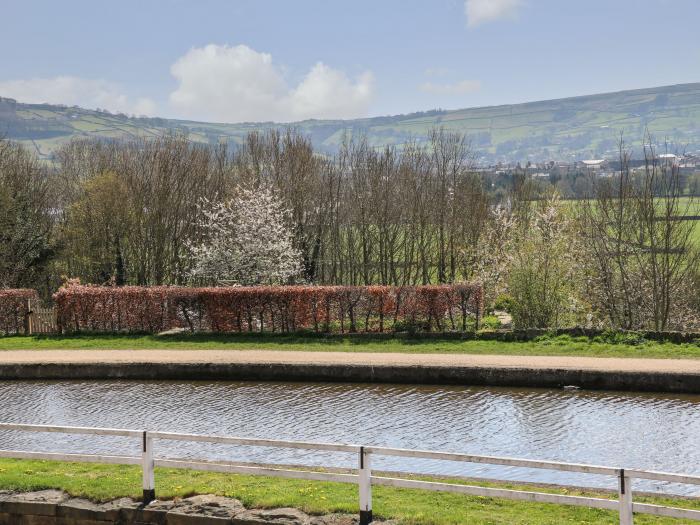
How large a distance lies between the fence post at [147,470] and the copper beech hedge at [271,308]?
20.3 meters

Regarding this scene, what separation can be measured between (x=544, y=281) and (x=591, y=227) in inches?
289

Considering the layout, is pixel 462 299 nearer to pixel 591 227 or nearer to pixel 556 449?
pixel 591 227

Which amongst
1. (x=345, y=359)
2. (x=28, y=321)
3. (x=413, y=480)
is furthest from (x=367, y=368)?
(x=28, y=321)

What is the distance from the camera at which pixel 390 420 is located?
2120 cm

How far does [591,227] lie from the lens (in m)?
40.0

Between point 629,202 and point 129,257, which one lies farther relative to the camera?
point 129,257

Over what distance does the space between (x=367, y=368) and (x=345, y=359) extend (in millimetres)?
1496

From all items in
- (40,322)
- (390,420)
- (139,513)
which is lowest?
(390,420)

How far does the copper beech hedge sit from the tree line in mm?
6407

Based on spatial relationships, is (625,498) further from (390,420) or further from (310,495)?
(390,420)

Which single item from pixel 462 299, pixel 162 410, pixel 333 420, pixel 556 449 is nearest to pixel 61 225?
pixel 462 299

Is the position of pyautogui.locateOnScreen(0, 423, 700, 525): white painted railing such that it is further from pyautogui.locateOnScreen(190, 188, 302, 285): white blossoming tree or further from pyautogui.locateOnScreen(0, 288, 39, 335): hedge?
pyautogui.locateOnScreen(190, 188, 302, 285): white blossoming tree

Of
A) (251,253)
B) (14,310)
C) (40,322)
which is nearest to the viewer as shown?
(14,310)

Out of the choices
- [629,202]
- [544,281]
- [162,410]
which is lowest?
[162,410]
